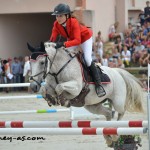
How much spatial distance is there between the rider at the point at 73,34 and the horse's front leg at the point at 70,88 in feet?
1.50

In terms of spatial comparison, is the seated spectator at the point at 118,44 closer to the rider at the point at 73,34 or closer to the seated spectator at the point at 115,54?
the seated spectator at the point at 115,54

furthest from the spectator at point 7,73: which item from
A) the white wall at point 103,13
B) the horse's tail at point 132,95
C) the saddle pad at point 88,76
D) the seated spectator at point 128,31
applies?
the saddle pad at point 88,76

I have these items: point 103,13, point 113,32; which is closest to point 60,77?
point 113,32

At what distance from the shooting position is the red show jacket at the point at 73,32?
6559 millimetres

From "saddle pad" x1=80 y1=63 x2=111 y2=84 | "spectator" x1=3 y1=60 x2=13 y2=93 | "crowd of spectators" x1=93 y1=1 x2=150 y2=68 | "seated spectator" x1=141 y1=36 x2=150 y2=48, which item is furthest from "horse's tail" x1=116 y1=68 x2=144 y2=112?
"seated spectator" x1=141 y1=36 x2=150 y2=48

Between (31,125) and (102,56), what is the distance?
12680mm

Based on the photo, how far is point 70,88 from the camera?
6379mm

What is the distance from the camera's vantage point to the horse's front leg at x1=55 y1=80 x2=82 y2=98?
20.8ft

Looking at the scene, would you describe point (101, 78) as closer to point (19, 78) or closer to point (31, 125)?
point (31, 125)

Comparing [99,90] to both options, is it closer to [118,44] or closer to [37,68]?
[37,68]

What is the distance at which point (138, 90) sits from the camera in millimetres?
7652

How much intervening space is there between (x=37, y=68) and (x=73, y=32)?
0.62 meters

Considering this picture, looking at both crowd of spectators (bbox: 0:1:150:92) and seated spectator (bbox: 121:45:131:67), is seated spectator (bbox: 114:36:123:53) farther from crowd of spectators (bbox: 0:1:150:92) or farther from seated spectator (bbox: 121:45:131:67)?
seated spectator (bbox: 121:45:131:67)

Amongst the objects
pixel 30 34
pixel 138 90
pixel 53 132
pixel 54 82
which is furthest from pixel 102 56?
pixel 53 132
